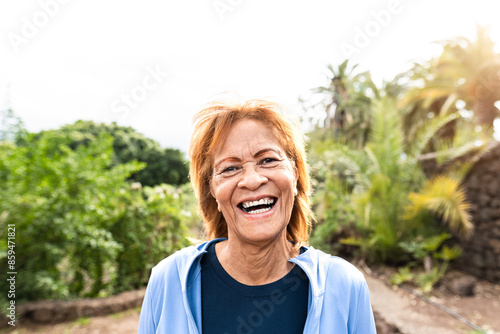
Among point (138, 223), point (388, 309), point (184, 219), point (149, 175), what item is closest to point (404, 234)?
point (388, 309)

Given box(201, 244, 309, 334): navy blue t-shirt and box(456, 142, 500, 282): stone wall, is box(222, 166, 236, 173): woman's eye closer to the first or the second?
box(201, 244, 309, 334): navy blue t-shirt

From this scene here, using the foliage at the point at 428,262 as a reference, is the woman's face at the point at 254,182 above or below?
above

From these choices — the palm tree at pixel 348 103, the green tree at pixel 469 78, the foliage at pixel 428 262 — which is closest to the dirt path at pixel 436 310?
the foliage at pixel 428 262

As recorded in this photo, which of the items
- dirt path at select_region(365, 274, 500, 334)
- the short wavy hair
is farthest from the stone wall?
the short wavy hair

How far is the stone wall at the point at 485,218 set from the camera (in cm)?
582

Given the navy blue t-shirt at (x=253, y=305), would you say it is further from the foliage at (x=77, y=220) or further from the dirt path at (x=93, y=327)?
the dirt path at (x=93, y=327)

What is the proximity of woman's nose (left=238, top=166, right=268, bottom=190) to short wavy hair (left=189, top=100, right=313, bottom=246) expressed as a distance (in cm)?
19

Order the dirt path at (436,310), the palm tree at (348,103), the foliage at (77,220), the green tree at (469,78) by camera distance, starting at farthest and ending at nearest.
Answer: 1. the palm tree at (348,103)
2. the green tree at (469,78)
3. the dirt path at (436,310)
4. the foliage at (77,220)

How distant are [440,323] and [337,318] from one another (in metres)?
4.03

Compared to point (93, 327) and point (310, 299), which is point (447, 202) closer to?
point (310, 299)

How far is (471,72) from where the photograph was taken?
10594 mm

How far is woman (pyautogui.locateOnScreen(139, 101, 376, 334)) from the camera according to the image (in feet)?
4.19

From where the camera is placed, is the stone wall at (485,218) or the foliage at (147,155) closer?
the stone wall at (485,218)

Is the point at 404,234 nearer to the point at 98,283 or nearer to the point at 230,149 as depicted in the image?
the point at 98,283
